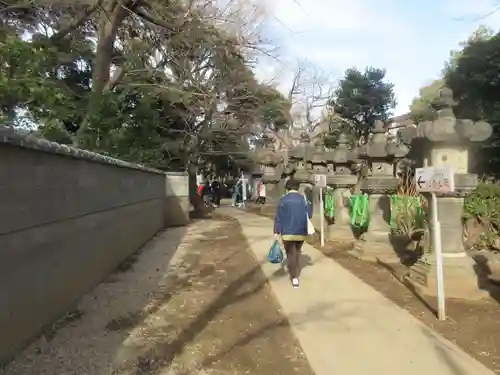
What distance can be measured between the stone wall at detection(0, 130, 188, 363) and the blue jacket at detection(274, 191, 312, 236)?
8.70ft

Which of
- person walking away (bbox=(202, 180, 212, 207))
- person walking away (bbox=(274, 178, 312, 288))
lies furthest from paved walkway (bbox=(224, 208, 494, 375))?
person walking away (bbox=(202, 180, 212, 207))

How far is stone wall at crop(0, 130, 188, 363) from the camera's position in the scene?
14.1 ft

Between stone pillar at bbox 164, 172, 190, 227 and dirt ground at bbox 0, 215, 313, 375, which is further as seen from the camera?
stone pillar at bbox 164, 172, 190, 227

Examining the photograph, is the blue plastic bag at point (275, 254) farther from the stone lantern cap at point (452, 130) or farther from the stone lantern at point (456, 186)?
the stone lantern cap at point (452, 130)

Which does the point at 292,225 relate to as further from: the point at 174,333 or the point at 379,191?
the point at 379,191

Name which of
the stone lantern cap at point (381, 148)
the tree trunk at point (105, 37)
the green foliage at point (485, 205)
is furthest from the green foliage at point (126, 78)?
the green foliage at point (485, 205)

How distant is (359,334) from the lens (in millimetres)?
5301

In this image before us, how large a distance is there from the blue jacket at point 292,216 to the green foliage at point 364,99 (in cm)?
3122

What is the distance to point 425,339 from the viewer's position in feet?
16.8

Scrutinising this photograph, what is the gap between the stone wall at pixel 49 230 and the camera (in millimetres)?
4305

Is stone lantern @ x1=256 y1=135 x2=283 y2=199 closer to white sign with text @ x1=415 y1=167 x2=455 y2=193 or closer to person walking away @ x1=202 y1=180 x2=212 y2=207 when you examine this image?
person walking away @ x1=202 y1=180 x2=212 y2=207

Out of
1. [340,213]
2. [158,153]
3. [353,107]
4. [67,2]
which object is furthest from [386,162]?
[353,107]

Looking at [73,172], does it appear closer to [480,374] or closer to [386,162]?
[480,374]

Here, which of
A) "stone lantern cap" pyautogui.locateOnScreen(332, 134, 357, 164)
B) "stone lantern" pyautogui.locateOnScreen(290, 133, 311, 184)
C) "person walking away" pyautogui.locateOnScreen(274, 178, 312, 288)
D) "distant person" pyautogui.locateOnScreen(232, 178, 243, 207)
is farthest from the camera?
"distant person" pyautogui.locateOnScreen(232, 178, 243, 207)
